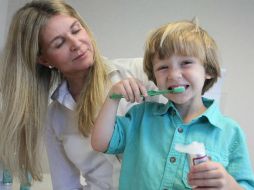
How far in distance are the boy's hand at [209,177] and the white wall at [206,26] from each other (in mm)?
1169

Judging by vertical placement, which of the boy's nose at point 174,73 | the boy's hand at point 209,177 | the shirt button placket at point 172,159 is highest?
the boy's nose at point 174,73

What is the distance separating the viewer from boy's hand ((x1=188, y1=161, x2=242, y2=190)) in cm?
58

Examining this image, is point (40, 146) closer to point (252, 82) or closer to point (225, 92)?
point (225, 92)

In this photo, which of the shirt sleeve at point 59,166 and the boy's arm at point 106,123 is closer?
the boy's arm at point 106,123

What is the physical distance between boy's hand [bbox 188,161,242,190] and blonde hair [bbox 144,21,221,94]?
28 cm

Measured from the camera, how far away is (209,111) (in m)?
0.77

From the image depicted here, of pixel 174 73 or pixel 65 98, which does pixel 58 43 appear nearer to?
pixel 65 98

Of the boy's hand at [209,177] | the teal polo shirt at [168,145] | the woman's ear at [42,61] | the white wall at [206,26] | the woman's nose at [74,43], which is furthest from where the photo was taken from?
the white wall at [206,26]

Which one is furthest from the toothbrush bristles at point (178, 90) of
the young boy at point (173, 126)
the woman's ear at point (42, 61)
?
the woman's ear at point (42, 61)

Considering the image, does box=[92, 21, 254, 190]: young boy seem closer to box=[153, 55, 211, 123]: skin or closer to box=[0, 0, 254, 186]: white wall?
box=[153, 55, 211, 123]: skin

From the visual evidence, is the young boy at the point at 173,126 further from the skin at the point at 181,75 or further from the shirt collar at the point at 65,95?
the shirt collar at the point at 65,95

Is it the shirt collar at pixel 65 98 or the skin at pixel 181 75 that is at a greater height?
the skin at pixel 181 75

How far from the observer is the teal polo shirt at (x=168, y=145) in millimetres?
719

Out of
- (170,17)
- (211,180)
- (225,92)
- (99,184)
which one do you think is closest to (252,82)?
(225,92)
